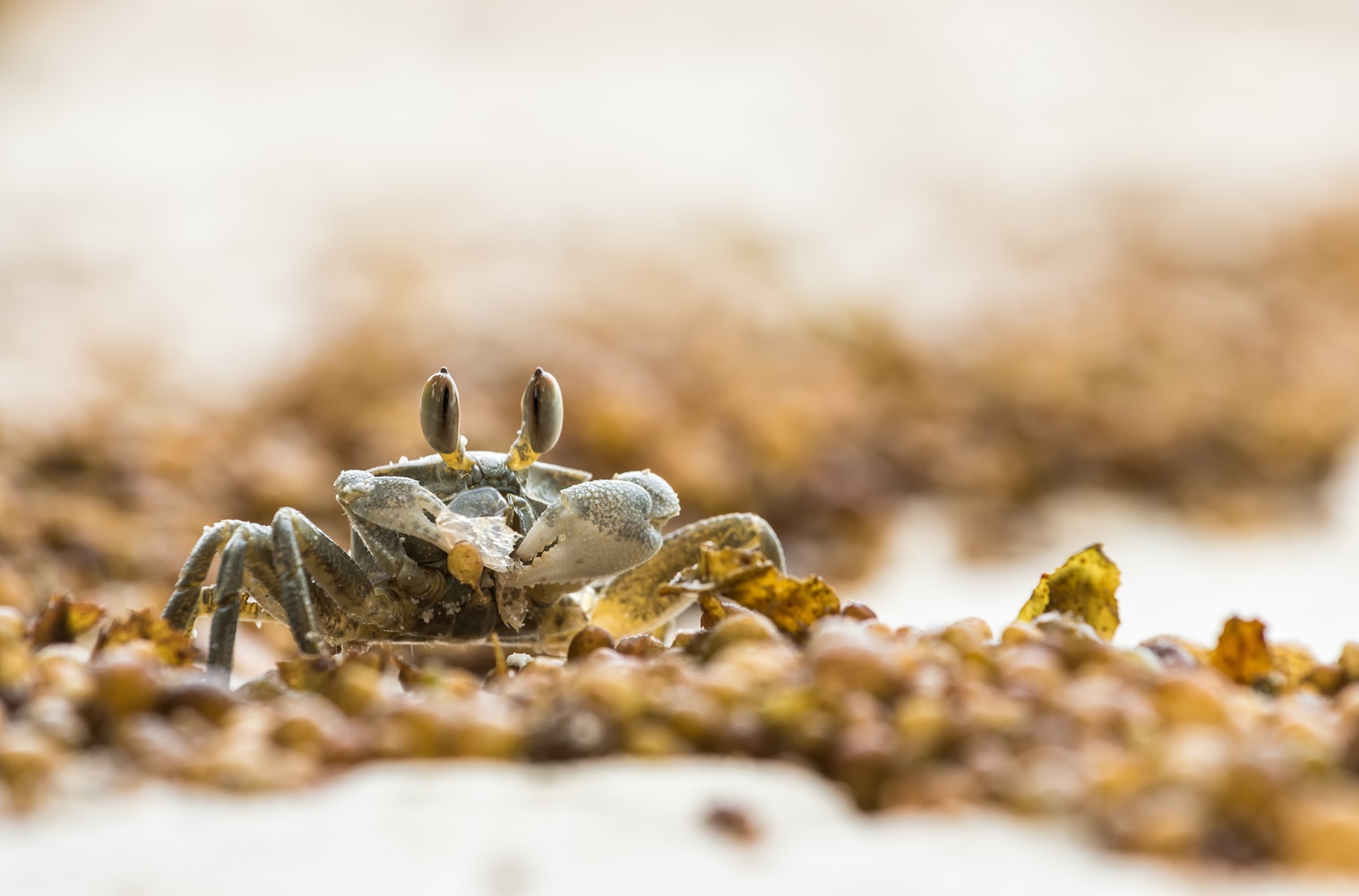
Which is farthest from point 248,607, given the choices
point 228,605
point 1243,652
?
point 1243,652

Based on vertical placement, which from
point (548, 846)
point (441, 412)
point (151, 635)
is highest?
point (441, 412)

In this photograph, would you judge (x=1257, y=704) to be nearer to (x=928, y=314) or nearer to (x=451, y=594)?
(x=451, y=594)

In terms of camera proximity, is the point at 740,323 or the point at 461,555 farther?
the point at 740,323

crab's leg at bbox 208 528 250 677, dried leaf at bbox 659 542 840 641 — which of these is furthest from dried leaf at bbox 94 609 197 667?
dried leaf at bbox 659 542 840 641

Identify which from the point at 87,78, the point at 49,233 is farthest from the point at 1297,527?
the point at 87,78

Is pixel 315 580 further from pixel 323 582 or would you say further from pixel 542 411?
pixel 542 411

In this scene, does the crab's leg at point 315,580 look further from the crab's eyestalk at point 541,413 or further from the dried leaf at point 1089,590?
the dried leaf at point 1089,590
